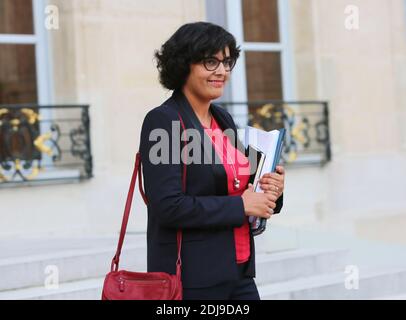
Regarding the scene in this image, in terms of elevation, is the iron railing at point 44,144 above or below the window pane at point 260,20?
below

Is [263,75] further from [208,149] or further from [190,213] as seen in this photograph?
[190,213]

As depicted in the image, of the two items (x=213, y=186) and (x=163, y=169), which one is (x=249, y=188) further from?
(x=163, y=169)

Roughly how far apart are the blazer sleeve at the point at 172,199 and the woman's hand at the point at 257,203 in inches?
1.2

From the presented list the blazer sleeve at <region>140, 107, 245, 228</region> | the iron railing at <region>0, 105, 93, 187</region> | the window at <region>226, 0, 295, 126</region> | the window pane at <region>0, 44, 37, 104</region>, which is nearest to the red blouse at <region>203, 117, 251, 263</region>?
the blazer sleeve at <region>140, 107, 245, 228</region>

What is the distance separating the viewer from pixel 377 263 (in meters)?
5.72

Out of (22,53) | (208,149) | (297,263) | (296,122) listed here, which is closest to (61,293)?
(297,263)

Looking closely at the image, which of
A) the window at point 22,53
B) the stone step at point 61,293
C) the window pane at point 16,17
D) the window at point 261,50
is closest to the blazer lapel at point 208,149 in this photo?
the stone step at point 61,293

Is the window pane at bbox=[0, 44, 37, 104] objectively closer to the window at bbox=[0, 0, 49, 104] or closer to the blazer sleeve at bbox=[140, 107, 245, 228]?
the window at bbox=[0, 0, 49, 104]

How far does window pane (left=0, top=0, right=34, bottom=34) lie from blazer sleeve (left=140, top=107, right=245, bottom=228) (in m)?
4.19

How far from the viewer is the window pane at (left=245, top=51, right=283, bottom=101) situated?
711 cm

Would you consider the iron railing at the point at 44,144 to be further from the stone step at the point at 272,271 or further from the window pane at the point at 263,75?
the window pane at the point at 263,75

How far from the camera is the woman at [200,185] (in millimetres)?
2148
